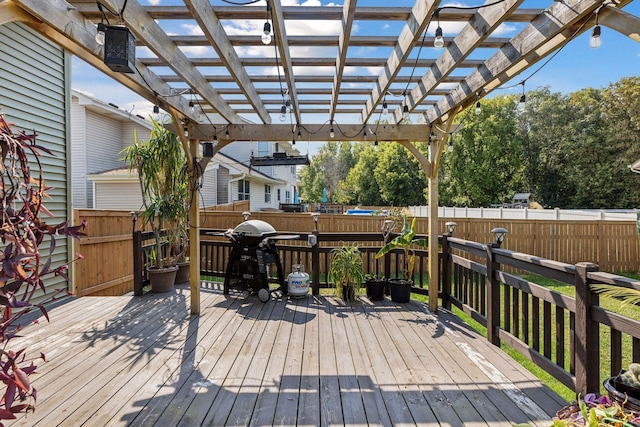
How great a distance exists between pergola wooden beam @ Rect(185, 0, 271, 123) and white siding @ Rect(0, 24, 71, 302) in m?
2.63

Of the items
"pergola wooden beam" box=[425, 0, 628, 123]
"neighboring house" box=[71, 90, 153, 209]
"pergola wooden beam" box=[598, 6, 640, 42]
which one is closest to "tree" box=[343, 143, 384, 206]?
"neighboring house" box=[71, 90, 153, 209]

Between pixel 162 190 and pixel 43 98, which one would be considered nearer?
pixel 43 98

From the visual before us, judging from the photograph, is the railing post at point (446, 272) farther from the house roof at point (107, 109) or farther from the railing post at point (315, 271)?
the house roof at point (107, 109)

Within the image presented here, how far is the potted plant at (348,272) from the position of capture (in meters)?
5.04

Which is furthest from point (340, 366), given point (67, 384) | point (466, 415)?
point (67, 384)

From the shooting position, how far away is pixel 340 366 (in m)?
3.07

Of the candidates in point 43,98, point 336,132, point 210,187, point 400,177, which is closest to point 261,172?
point 210,187

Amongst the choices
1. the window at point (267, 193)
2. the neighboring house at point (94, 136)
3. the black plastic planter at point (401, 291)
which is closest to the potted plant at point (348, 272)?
the black plastic planter at point (401, 291)

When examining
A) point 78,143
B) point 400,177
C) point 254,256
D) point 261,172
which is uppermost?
point 400,177

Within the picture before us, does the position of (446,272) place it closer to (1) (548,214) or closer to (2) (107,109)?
(1) (548,214)

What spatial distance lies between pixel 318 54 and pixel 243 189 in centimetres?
1179

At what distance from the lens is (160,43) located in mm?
2689

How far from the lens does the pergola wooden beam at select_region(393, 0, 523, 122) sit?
226cm

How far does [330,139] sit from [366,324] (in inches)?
95.3
